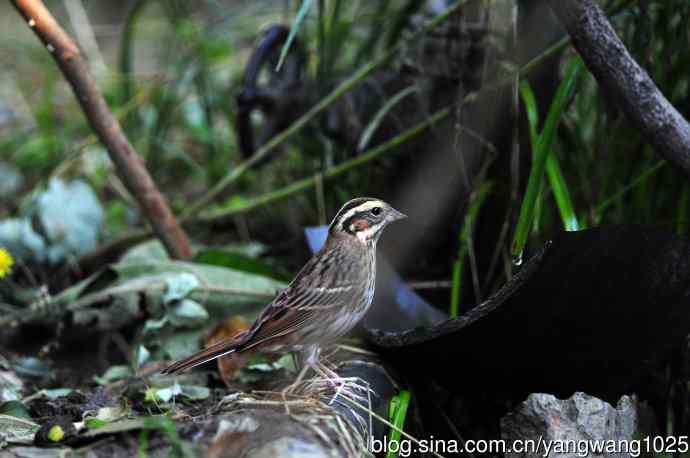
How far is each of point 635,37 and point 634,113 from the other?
761 millimetres

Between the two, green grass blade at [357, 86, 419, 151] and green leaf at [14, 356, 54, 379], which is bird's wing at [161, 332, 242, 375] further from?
green grass blade at [357, 86, 419, 151]

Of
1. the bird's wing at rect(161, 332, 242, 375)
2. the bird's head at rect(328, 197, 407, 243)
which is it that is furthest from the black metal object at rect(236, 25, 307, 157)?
the bird's wing at rect(161, 332, 242, 375)

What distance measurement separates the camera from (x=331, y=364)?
3.63 m

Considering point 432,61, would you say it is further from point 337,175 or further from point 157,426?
point 157,426

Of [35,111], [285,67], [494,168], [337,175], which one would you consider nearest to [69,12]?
[35,111]

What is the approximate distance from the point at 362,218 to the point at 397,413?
835 mm

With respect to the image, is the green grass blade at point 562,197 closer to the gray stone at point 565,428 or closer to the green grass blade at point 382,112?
the gray stone at point 565,428

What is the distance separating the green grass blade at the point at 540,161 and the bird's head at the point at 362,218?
0.57 m

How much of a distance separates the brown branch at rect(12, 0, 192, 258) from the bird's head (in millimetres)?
1331

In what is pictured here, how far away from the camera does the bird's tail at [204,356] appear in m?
3.30

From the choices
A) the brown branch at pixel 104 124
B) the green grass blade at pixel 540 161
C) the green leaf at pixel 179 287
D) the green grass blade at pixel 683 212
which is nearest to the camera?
the green grass blade at pixel 540 161

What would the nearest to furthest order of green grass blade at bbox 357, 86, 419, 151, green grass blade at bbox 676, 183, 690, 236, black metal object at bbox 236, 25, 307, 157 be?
1. green grass blade at bbox 676, 183, 690, 236
2. green grass blade at bbox 357, 86, 419, 151
3. black metal object at bbox 236, 25, 307, 157

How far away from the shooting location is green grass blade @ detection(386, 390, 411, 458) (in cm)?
310

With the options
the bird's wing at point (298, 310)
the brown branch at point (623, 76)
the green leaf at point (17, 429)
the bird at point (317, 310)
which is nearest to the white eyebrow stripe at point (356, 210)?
the bird at point (317, 310)
